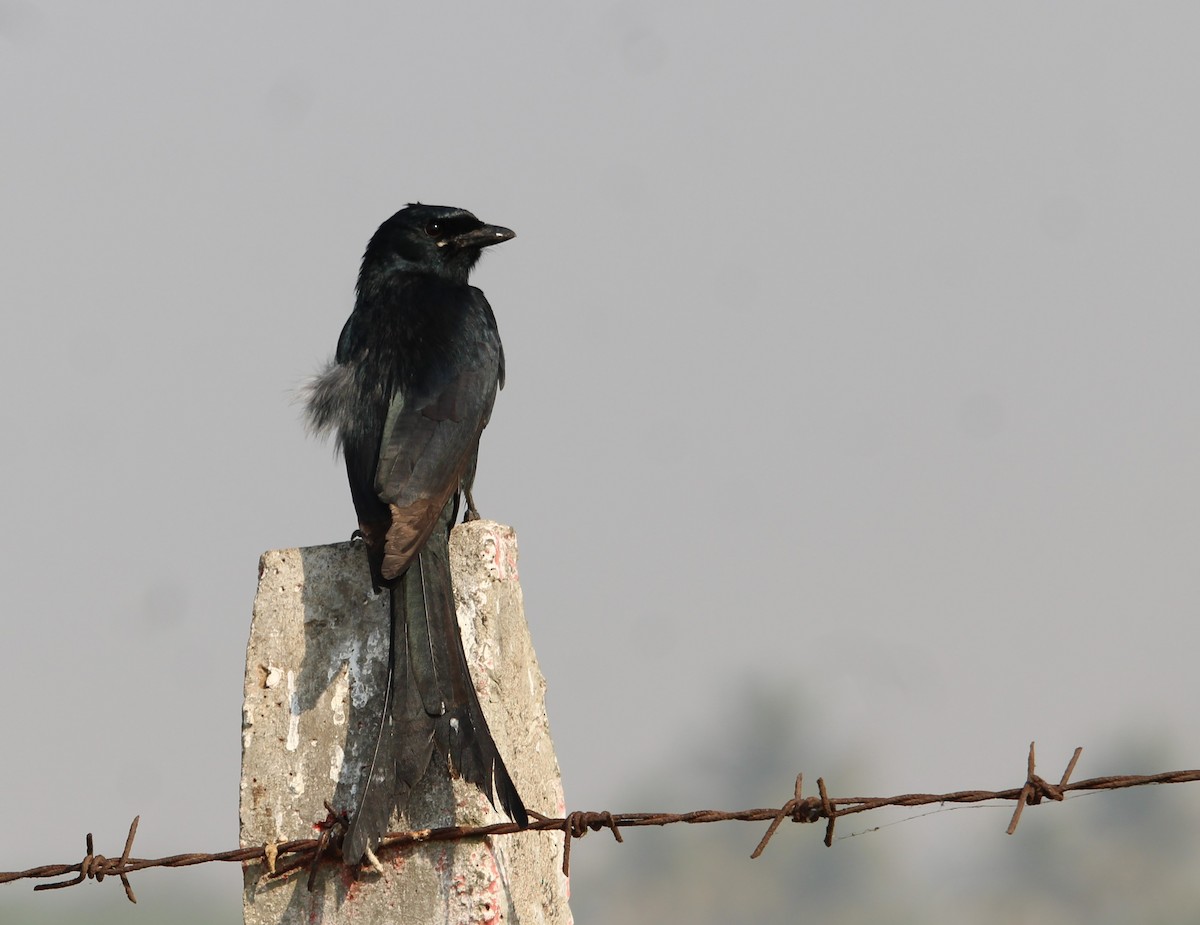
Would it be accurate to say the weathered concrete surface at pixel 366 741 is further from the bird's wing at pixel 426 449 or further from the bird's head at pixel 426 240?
the bird's head at pixel 426 240

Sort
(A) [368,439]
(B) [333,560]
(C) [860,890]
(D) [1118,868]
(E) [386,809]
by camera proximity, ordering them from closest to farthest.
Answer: (E) [386,809], (B) [333,560], (A) [368,439], (D) [1118,868], (C) [860,890]

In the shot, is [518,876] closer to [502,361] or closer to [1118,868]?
[502,361]

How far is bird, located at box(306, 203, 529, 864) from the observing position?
3.52m

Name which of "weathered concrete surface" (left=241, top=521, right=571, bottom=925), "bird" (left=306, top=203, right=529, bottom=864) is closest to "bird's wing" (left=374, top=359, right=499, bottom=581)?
"bird" (left=306, top=203, right=529, bottom=864)

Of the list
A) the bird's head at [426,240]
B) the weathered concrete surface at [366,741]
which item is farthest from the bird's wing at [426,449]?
the bird's head at [426,240]

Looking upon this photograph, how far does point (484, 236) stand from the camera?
221 inches

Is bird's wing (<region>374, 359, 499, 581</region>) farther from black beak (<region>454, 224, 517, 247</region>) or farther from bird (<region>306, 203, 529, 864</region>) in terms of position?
black beak (<region>454, 224, 517, 247</region>)

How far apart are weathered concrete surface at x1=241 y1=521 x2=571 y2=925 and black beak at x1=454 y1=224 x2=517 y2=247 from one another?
202 cm

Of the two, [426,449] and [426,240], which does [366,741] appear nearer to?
[426,449]

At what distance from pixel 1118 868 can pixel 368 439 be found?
7763 cm

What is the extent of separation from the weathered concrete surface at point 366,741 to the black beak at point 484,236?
202cm

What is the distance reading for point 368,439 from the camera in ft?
14.6

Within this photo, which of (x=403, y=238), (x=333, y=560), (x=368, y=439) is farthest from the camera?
(x=403, y=238)

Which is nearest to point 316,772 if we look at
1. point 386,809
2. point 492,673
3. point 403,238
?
point 386,809
